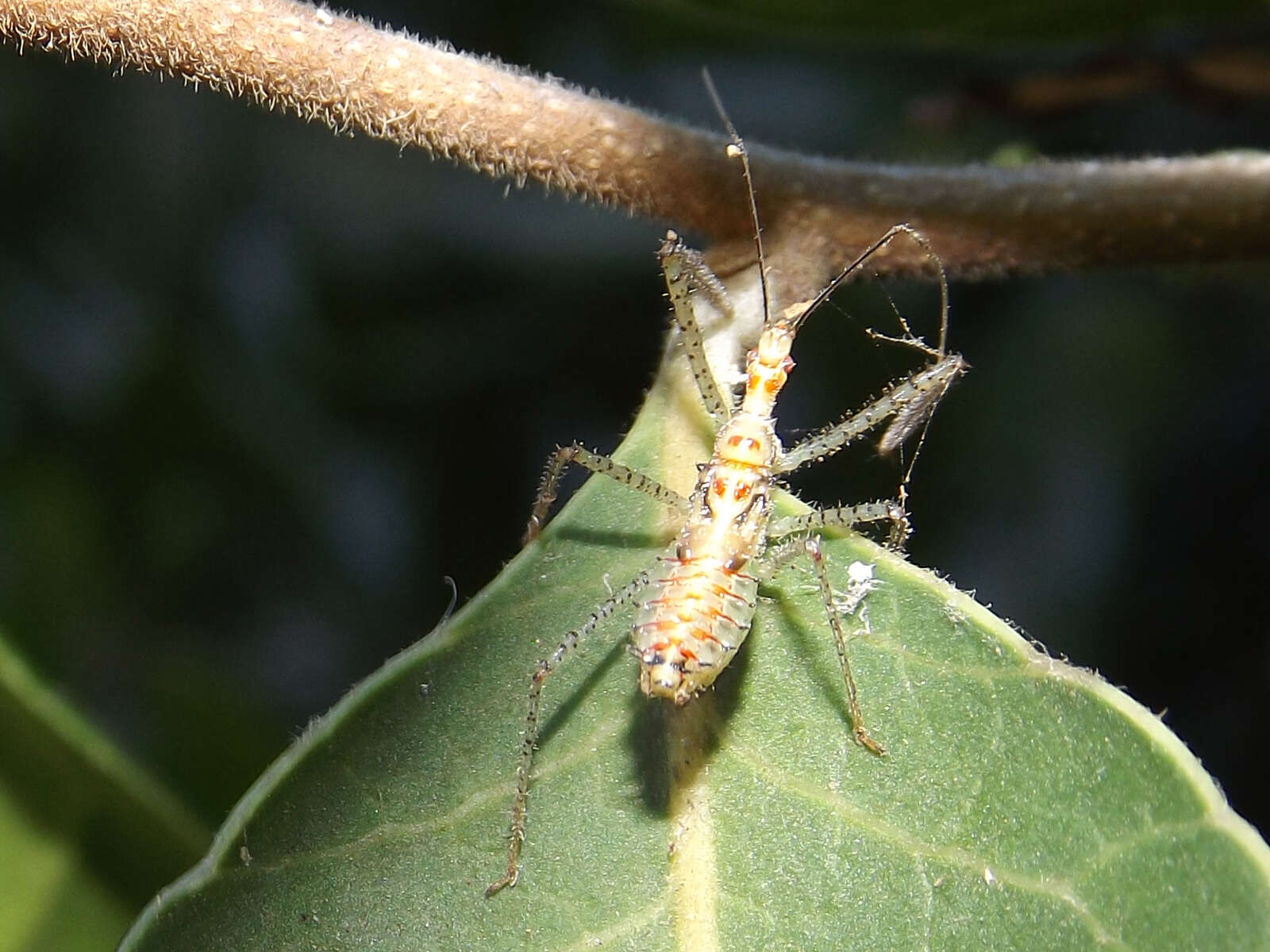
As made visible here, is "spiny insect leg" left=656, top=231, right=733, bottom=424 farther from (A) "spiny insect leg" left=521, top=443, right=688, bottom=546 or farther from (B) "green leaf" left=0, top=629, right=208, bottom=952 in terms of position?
(B) "green leaf" left=0, top=629, right=208, bottom=952

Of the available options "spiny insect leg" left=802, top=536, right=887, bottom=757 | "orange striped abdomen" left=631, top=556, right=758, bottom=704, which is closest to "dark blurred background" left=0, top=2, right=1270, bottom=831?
"orange striped abdomen" left=631, top=556, right=758, bottom=704

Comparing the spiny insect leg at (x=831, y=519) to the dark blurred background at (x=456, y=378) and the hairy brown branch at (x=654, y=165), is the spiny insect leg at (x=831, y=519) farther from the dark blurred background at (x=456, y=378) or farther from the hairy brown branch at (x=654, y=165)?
the dark blurred background at (x=456, y=378)

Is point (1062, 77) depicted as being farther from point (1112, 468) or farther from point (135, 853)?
point (135, 853)

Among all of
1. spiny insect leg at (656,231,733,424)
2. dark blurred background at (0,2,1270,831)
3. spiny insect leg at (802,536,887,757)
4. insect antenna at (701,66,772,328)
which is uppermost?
insect antenna at (701,66,772,328)

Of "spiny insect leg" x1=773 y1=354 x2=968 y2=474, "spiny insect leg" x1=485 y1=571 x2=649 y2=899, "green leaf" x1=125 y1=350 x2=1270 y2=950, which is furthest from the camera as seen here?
"spiny insect leg" x1=773 y1=354 x2=968 y2=474

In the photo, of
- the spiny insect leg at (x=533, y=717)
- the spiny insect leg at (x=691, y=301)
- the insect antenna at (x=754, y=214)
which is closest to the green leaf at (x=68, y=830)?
the spiny insect leg at (x=533, y=717)
